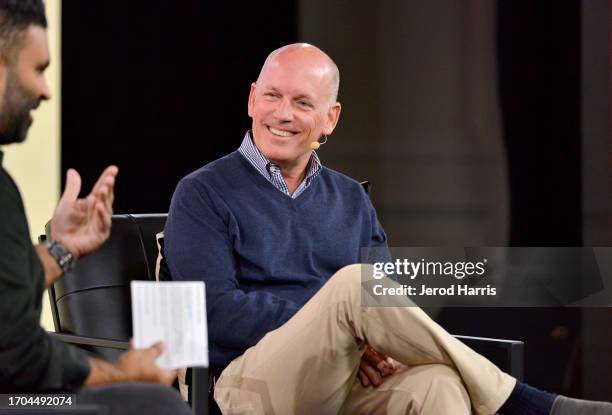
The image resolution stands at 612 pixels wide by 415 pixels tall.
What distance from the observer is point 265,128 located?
2617mm

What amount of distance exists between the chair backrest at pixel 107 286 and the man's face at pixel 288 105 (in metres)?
0.42

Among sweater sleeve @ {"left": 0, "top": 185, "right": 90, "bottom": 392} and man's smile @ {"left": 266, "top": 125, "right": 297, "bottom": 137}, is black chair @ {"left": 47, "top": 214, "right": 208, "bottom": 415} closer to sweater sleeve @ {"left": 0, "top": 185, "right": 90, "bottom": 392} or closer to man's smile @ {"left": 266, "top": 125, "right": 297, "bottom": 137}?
man's smile @ {"left": 266, "top": 125, "right": 297, "bottom": 137}

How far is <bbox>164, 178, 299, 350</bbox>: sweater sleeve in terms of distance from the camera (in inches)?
91.8

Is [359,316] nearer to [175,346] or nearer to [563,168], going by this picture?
[175,346]

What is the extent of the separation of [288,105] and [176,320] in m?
1.30

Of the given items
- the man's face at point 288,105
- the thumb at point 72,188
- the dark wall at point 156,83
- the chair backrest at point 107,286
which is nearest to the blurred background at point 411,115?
the dark wall at point 156,83

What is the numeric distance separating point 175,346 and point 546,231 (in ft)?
9.40

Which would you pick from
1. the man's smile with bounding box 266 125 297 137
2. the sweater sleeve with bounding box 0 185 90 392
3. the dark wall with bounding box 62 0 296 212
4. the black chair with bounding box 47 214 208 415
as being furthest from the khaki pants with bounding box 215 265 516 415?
the dark wall with bounding box 62 0 296 212

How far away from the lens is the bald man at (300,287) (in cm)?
214

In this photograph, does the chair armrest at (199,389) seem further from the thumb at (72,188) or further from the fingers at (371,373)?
the thumb at (72,188)

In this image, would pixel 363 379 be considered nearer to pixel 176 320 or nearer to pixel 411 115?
pixel 176 320

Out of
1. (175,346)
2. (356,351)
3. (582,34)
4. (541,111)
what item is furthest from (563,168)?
(175,346)

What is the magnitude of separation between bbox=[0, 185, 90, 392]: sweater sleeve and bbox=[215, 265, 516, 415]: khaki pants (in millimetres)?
833

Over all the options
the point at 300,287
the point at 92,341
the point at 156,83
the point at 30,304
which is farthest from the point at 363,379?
the point at 156,83
